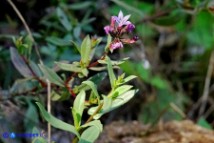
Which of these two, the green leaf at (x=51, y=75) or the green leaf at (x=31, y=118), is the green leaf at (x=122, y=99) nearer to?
the green leaf at (x=51, y=75)

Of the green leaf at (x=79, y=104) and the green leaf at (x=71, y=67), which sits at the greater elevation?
the green leaf at (x=71, y=67)

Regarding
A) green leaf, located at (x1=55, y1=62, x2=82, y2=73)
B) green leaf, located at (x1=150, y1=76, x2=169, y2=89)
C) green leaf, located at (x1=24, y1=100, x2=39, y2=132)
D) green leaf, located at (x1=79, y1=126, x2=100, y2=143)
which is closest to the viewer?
green leaf, located at (x1=79, y1=126, x2=100, y2=143)

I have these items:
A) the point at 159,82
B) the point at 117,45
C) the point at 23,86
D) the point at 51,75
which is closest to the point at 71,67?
the point at 51,75

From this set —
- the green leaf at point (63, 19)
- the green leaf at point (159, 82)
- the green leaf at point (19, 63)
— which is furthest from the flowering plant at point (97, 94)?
the green leaf at point (159, 82)

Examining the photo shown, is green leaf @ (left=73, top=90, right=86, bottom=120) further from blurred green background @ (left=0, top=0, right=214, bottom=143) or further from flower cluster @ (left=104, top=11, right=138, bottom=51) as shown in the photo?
blurred green background @ (left=0, top=0, right=214, bottom=143)

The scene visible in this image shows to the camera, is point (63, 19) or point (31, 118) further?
point (63, 19)

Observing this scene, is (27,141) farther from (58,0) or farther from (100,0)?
(100,0)

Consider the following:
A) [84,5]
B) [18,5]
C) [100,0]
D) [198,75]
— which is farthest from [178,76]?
[18,5]

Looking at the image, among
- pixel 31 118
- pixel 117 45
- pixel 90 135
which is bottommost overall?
pixel 31 118

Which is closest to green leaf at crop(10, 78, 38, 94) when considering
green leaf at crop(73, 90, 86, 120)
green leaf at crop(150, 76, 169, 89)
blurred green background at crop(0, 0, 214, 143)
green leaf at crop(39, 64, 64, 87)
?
blurred green background at crop(0, 0, 214, 143)

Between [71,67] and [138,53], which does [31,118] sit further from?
[138,53]

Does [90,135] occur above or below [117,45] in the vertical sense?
below
